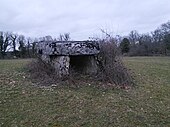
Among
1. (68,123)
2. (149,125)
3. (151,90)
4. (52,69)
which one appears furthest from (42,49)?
(149,125)

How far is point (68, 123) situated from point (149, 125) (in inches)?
72.5

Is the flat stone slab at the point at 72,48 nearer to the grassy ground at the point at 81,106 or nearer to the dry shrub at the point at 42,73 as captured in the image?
the dry shrub at the point at 42,73

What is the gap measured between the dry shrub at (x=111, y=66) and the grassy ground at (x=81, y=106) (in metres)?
0.66

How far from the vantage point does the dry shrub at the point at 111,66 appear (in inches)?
356

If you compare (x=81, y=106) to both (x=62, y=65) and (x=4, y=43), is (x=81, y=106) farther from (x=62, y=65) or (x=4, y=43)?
(x=4, y=43)

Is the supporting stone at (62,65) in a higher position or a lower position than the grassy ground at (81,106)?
higher

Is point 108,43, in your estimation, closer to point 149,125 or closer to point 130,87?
point 130,87

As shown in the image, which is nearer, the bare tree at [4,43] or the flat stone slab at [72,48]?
the flat stone slab at [72,48]

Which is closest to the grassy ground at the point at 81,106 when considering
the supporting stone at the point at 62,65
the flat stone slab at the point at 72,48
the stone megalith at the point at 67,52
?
the supporting stone at the point at 62,65

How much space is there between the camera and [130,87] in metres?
8.61

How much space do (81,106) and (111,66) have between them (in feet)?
10.8

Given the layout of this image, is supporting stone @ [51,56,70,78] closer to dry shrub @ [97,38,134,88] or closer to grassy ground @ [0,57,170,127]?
grassy ground @ [0,57,170,127]

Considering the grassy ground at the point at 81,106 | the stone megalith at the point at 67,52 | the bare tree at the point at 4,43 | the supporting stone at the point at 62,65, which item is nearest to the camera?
the grassy ground at the point at 81,106

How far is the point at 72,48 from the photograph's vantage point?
9.39 meters
